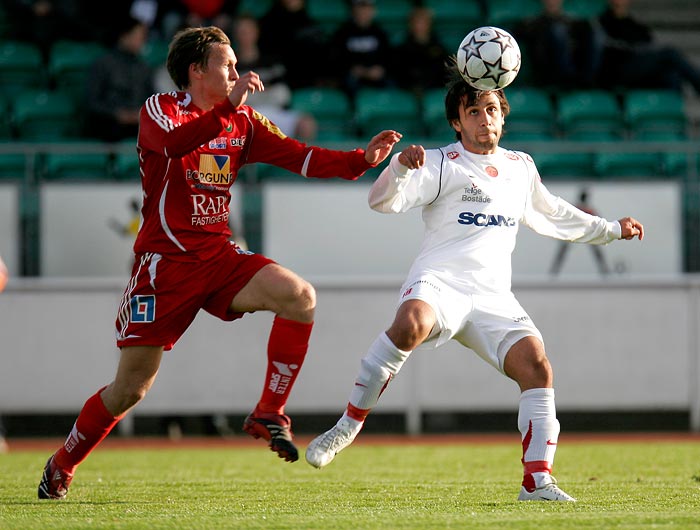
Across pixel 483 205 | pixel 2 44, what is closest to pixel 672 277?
pixel 483 205

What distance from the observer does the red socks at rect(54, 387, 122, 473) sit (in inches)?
232

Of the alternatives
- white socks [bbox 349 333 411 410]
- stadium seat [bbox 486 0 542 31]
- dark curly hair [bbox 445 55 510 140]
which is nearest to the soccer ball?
dark curly hair [bbox 445 55 510 140]

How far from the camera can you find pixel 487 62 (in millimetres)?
5840

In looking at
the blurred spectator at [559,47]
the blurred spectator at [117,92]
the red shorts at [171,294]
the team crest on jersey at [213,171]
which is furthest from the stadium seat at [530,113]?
the red shorts at [171,294]

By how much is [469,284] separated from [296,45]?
819cm

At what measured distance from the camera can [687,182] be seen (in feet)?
37.6

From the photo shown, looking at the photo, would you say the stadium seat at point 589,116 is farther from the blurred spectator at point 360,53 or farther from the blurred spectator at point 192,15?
the blurred spectator at point 192,15

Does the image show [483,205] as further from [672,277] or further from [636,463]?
[672,277]

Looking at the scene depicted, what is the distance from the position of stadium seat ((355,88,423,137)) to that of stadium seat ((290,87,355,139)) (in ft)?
0.43

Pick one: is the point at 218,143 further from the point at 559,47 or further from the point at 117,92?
the point at 559,47

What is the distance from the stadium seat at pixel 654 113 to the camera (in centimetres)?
1279

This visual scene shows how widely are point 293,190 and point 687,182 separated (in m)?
3.77

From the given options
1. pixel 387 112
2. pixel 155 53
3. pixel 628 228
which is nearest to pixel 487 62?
pixel 628 228

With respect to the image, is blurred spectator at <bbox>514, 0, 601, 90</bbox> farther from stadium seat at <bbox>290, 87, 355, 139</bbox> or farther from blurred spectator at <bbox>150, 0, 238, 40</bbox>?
blurred spectator at <bbox>150, 0, 238, 40</bbox>
